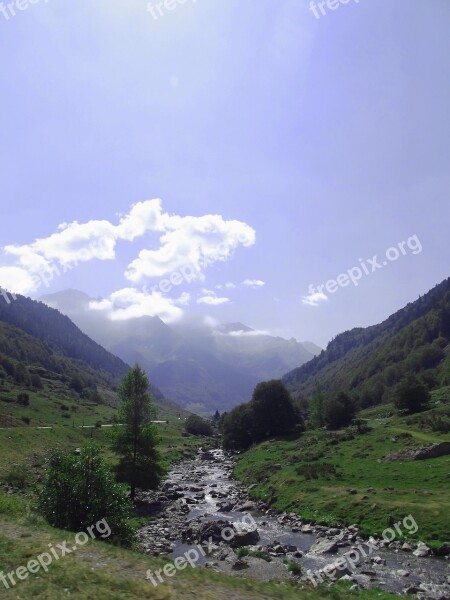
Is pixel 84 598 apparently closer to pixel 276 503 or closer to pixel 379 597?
pixel 379 597

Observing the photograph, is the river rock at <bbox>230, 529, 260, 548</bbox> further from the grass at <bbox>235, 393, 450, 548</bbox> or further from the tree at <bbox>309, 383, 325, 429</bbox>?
the tree at <bbox>309, 383, 325, 429</bbox>

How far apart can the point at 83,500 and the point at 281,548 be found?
16.7 meters

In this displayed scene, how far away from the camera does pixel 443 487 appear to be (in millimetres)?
41844

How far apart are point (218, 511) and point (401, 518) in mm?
22667

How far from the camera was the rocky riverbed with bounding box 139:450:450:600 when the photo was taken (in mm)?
27297

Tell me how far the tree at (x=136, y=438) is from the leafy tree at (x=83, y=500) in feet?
71.7

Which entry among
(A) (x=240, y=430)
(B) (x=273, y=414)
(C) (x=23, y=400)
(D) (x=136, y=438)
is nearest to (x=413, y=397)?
(B) (x=273, y=414)

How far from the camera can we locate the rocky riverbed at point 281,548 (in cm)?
2730

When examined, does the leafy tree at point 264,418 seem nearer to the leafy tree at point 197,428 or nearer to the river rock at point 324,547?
the river rock at point 324,547

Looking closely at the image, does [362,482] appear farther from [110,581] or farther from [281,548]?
[110,581]

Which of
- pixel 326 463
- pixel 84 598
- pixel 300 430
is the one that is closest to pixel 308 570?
pixel 84 598

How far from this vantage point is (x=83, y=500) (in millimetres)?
30484

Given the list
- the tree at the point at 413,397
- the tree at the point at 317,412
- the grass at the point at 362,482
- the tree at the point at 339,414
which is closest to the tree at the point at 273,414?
the tree at the point at 317,412

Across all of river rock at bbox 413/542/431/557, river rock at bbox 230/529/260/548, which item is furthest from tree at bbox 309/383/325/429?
river rock at bbox 413/542/431/557
